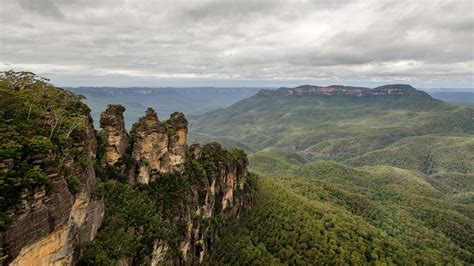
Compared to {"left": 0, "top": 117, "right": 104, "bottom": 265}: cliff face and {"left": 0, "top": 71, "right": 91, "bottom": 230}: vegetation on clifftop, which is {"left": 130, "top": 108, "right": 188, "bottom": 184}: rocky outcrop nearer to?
{"left": 0, "top": 71, "right": 91, "bottom": 230}: vegetation on clifftop

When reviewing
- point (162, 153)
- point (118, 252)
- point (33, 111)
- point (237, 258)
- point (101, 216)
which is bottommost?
point (237, 258)

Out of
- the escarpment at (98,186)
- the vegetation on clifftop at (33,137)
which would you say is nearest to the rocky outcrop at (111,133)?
the escarpment at (98,186)

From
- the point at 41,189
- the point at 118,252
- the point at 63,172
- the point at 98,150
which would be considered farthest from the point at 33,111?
the point at 118,252

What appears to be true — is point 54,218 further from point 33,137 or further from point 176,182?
point 176,182

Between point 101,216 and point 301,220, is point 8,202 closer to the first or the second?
point 101,216

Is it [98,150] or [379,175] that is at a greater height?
[98,150]

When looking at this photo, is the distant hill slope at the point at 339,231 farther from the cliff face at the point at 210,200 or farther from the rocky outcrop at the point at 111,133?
the rocky outcrop at the point at 111,133

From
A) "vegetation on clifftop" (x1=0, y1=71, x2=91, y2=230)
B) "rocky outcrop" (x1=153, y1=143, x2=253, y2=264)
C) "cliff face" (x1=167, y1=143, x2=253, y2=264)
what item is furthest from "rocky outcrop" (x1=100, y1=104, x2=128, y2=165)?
"cliff face" (x1=167, y1=143, x2=253, y2=264)
